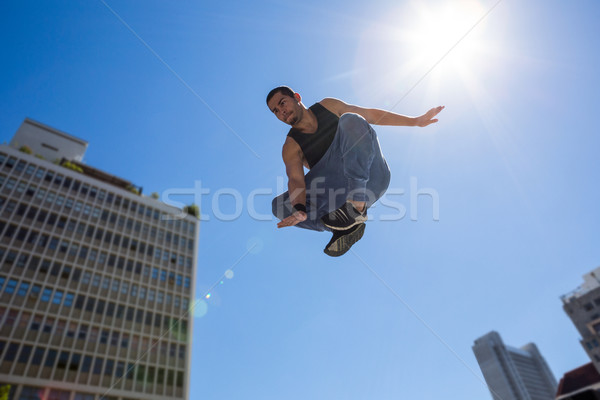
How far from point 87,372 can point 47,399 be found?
3.94 meters

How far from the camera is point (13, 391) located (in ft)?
111

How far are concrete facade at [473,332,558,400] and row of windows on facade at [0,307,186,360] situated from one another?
143930mm

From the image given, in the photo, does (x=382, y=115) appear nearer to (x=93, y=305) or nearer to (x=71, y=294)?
(x=93, y=305)

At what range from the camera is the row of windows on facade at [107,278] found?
40.7m

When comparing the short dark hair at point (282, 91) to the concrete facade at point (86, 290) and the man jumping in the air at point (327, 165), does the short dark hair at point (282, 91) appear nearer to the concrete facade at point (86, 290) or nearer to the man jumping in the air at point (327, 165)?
the man jumping in the air at point (327, 165)

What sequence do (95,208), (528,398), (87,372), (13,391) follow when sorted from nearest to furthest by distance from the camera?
(13,391), (87,372), (95,208), (528,398)

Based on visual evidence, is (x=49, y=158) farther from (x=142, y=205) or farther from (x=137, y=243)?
(x=137, y=243)

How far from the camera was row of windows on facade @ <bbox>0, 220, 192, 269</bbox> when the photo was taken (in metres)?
41.8

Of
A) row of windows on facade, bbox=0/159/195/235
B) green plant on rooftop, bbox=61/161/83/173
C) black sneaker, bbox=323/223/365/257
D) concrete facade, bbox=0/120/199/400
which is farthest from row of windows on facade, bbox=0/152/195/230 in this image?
black sneaker, bbox=323/223/365/257

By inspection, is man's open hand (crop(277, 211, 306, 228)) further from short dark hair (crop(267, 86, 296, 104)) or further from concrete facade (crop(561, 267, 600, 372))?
concrete facade (crop(561, 267, 600, 372))

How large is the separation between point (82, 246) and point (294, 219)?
50.8 metres

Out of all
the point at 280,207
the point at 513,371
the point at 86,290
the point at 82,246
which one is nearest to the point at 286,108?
the point at 280,207

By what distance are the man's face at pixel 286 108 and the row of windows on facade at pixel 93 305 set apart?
46956mm

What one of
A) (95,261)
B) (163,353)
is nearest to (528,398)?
(163,353)
